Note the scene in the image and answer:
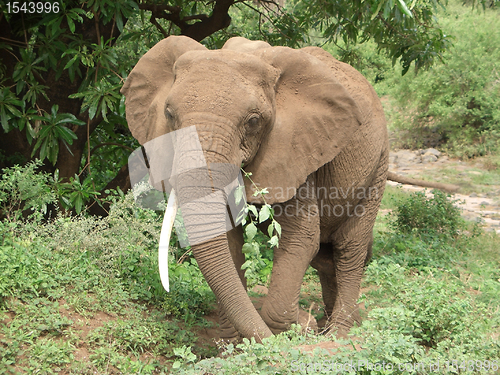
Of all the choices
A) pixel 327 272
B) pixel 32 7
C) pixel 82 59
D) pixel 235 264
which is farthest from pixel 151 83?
pixel 327 272

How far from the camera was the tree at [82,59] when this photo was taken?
529cm

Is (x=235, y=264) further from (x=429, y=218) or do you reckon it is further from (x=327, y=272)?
(x=429, y=218)

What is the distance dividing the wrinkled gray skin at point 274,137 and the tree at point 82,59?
952mm

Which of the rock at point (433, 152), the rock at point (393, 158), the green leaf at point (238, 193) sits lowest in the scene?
the rock at point (393, 158)

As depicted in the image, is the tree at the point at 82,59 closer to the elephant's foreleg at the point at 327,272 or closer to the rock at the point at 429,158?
the elephant's foreleg at the point at 327,272

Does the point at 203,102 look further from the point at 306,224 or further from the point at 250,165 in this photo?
the point at 306,224

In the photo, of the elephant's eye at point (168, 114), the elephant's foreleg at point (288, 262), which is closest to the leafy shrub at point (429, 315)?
the elephant's foreleg at point (288, 262)

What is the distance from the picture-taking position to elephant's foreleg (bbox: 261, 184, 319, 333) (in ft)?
13.6

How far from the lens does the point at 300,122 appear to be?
4008mm

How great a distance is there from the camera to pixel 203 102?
344 cm

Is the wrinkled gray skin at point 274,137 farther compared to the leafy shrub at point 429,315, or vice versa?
the leafy shrub at point 429,315

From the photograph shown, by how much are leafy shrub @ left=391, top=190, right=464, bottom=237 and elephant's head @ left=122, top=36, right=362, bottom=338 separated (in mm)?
4767

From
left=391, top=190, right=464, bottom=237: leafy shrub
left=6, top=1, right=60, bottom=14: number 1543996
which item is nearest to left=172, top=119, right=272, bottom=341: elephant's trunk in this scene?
left=6, top=1, right=60, bottom=14: number 1543996

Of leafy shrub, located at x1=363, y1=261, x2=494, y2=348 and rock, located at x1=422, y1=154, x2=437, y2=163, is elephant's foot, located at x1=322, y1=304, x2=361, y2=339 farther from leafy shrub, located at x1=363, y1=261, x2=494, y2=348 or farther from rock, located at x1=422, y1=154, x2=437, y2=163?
rock, located at x1=422, y1=154, x2=437, y2=163
